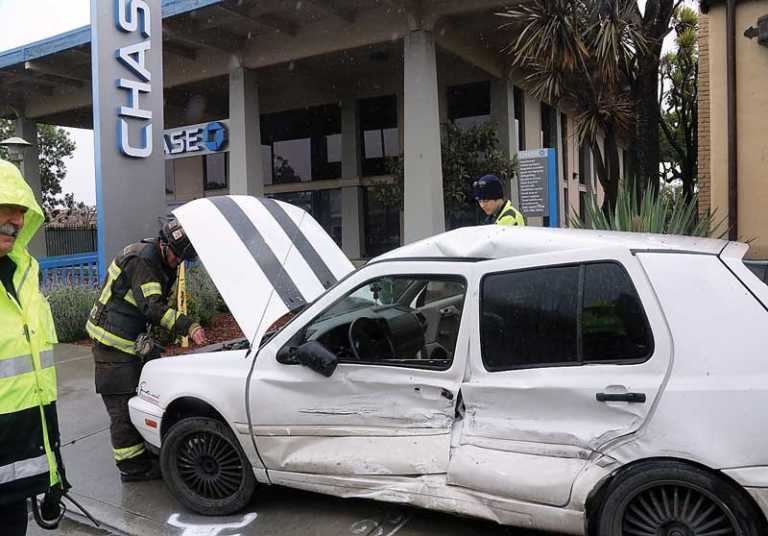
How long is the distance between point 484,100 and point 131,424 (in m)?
12.6

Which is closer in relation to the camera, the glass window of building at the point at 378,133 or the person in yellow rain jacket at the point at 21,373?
the person in yellow rain jacket at the point at 21,373

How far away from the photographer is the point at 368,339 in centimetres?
329

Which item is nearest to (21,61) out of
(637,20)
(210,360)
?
(637,20)

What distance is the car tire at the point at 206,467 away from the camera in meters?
3.50

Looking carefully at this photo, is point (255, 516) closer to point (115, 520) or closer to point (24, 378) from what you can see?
point (115, 520)

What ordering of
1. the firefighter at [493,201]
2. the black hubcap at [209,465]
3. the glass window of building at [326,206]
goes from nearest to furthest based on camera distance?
the black hubcap at [209,465]
the firefighter at [493,201]
the glass window of building at [326,206]

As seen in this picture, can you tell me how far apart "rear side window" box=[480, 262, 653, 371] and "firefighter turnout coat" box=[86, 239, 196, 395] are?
6.98 ft

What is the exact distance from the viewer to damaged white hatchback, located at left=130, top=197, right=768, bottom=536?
8.00 feet

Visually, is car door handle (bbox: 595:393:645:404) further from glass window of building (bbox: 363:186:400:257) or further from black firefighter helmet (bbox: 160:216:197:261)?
glass window of building (bbox: 363:186:400:257)

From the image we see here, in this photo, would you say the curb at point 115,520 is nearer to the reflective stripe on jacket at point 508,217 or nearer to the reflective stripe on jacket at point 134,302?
the reflective stripe on jacket at point 134,302

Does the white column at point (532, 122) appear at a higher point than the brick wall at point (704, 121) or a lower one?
higher

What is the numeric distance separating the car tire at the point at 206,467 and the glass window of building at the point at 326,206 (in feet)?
44.2

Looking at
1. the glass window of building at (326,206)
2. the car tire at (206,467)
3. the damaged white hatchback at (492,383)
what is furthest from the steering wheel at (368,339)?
the glass window of building at (326,206)

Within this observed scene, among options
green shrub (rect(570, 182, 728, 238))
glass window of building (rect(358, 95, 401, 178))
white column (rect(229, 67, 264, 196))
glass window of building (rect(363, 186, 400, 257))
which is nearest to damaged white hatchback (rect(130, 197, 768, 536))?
green shrub (rect(570, 182, 728, 238))
